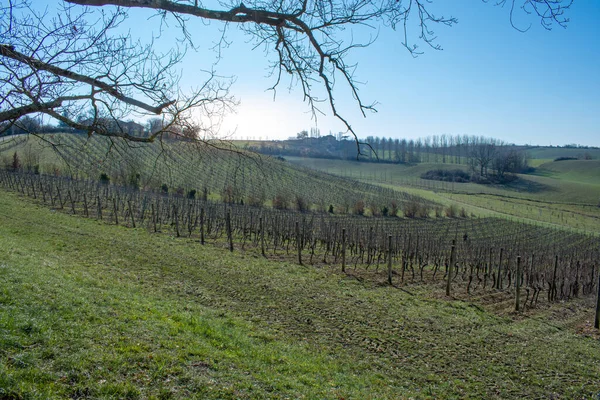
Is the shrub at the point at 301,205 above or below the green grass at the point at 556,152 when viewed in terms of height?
below

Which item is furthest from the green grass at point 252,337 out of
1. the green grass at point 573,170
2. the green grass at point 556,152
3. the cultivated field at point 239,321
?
the green grass at point 556,152

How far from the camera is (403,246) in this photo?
2489cm

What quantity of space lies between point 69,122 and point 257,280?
9289 mm

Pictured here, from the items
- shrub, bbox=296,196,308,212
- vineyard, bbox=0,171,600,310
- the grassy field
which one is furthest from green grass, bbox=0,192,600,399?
the grassy field

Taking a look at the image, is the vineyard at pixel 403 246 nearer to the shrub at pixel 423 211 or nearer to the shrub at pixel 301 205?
the shrub at pixel 423 211

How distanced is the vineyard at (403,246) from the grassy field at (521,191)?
1079 centimetres

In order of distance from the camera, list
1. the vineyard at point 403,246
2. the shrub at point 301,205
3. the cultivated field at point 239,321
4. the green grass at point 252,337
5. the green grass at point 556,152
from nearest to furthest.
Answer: the green grass at point 252,337 < the cultivated field at point 239,321 < the vineyard at point 403,246 < the shrub at point 301,205 < the green grass at point 556,152

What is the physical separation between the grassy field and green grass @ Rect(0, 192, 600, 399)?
149 feet

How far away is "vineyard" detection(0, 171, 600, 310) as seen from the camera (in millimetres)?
16266

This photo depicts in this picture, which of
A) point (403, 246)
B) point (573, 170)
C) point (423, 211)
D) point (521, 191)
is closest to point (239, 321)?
point (403, 246)

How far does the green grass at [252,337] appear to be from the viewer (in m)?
4.41

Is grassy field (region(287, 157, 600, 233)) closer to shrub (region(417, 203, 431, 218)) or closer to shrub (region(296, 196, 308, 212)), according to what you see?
shrub (region(417, 203, 431, 218))

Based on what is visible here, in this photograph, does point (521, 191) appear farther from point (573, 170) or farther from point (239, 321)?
point (239, 321)

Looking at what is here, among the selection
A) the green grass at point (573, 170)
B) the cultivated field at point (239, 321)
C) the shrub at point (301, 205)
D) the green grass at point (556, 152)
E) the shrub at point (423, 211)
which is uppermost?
the green grass at point (556, 152)
